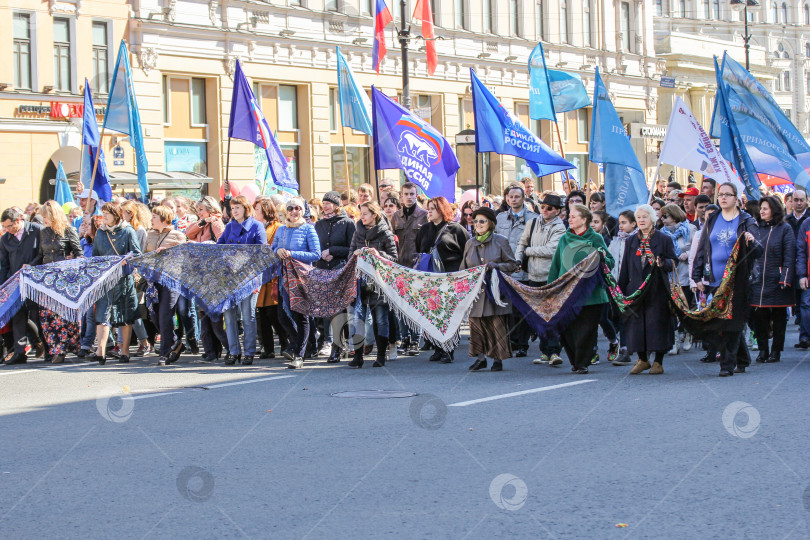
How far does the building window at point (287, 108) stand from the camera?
3444cm

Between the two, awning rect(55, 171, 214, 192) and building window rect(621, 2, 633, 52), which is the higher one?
building window rect(621, 2, 633, 52)

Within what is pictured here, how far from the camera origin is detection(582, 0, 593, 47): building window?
47844 mm

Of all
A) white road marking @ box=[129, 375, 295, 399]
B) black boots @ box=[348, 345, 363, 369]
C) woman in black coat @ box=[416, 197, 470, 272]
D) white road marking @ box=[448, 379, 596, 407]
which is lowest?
white road marking @ box=[448, 379, 596, 407]

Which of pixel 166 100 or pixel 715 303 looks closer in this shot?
pixel 715 303

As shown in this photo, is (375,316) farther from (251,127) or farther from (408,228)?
(251,127)

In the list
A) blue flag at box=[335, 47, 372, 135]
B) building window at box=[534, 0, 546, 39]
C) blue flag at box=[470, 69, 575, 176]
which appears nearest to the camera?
blue flag at box=[470, 69, 575, 176]

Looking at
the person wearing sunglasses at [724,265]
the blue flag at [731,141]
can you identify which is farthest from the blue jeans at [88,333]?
the blue flag at [731,141]

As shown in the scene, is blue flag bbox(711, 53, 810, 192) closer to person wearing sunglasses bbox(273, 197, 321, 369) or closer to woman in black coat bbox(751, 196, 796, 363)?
woman in black coat bbox(751, 196, 796, 363)

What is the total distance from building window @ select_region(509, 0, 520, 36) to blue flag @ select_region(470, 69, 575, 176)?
28.2 m

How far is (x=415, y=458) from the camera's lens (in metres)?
7.18

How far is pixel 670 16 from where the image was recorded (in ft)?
306

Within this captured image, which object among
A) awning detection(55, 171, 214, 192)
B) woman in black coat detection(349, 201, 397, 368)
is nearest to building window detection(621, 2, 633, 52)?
awning detection(55, 171, 214, 192)

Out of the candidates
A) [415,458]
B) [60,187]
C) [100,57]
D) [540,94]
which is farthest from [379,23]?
[415,458]

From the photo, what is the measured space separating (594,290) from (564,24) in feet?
121
